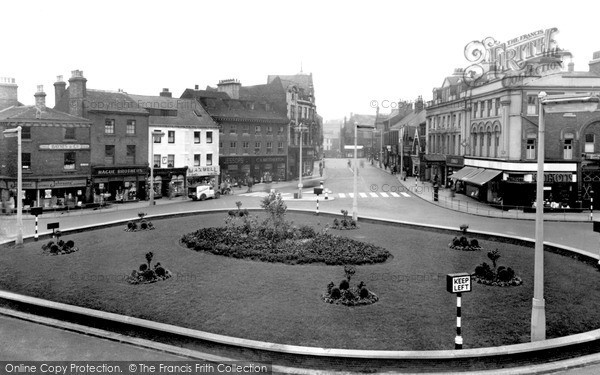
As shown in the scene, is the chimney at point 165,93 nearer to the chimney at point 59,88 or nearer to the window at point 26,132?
the chimney at point 59,88

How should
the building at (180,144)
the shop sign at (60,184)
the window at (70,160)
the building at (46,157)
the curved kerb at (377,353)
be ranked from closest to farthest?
1. the curved kerb at (377,353)
2. the building at (46,157)
3. the shop sign at (60,184)
4. the window at (70,160)
5. the building at (180,144)

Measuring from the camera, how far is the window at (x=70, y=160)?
45.0m

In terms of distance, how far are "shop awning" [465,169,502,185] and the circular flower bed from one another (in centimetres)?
3370

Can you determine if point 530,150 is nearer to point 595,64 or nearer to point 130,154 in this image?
point 595,64

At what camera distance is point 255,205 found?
44.1 metres

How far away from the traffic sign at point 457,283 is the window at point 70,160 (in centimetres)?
4075

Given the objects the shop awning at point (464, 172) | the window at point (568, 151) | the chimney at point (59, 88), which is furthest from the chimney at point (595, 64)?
the chimney at point (59, 88)

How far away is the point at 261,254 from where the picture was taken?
21.4 m

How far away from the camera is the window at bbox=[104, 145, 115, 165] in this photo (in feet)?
158

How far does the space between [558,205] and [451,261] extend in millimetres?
24989

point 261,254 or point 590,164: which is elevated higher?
point 590,164

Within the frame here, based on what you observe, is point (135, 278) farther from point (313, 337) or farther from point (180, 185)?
point (180, 185)

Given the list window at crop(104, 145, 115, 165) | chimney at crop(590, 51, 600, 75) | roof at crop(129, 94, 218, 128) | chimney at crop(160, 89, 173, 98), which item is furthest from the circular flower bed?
chimney at crop(590, 51, 600, 75)

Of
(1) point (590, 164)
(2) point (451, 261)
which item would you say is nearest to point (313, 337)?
(2) point (451, 261)
